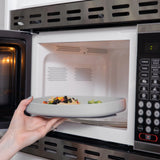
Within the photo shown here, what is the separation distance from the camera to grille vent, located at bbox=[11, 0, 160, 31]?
78 centimetres

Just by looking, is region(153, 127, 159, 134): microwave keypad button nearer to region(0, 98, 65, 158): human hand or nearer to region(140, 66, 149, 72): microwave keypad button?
region(140, 66, 149, 72): microwave keypad button

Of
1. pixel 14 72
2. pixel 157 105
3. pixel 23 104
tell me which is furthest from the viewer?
pixel 14 72

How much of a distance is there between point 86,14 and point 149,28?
238mm

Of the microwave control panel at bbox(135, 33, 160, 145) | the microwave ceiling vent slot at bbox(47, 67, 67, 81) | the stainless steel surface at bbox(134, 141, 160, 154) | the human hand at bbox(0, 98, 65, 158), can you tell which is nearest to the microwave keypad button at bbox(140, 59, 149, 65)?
the microwave control panel at bbox(135, 33, 160, 145)

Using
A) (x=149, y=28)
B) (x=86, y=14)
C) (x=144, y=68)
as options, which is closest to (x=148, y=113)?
(x=144, y=68)

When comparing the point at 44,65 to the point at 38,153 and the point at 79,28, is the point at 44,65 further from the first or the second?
the point at 38,153

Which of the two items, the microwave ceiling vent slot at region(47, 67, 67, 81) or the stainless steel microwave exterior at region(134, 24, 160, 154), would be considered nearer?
the stainless steel microwave exterior at region(134, 24, 160, 154)

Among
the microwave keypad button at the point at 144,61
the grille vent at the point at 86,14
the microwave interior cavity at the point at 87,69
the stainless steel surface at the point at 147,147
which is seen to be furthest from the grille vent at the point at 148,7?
the stainless steel surface at the point at 147,147

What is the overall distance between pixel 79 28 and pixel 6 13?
1.22ft

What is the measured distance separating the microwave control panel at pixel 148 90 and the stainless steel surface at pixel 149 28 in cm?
1

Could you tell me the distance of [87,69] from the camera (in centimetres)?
124

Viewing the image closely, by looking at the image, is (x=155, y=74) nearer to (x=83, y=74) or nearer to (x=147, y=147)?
(x=147, y=147)

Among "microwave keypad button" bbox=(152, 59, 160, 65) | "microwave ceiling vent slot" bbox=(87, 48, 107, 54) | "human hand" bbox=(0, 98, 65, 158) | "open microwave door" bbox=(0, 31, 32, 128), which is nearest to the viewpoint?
"microwave keypad button" bbox=(152, 59, 160, 65)

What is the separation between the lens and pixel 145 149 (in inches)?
30.1
